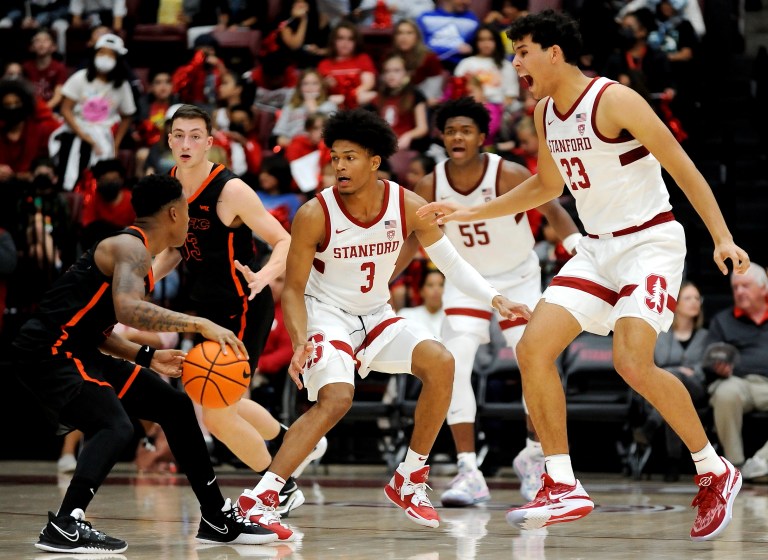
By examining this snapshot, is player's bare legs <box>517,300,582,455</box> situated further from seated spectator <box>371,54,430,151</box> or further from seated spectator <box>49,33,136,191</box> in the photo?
seated spectator <box>49,33,136,191</box>

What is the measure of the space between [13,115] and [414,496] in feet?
23.1

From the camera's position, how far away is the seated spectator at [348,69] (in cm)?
1155

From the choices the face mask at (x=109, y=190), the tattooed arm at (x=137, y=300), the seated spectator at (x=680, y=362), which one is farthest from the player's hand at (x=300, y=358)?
the face mask at (x=109, y=190)

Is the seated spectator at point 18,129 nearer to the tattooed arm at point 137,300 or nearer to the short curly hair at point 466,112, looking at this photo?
the short curly hair at point 466,112

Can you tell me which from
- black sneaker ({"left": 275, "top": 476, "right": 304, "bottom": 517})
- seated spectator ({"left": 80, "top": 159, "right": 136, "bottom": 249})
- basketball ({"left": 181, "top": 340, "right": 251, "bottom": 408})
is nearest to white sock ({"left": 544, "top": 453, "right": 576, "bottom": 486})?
basketball ({"left": 181, "top": 340, "right": 251, "bottom": 408})

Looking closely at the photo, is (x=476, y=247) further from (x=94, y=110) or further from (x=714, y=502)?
(x=94, y=110)

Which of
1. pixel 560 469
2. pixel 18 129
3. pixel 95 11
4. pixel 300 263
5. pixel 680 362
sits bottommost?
pixel 680 362

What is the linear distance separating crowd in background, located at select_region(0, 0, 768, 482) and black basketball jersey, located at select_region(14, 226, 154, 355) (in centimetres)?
443

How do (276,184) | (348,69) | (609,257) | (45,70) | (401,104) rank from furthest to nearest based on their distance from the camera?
(45,70)
(348,69)
(401,104)
(276,184)
(609,257)

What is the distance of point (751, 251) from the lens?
1067 cm

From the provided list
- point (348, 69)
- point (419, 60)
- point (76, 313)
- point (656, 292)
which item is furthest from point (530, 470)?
point (348, 69)

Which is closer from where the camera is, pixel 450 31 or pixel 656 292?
pixel 656 292

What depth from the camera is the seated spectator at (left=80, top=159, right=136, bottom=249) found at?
10.5 metres

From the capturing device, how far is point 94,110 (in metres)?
12.1
